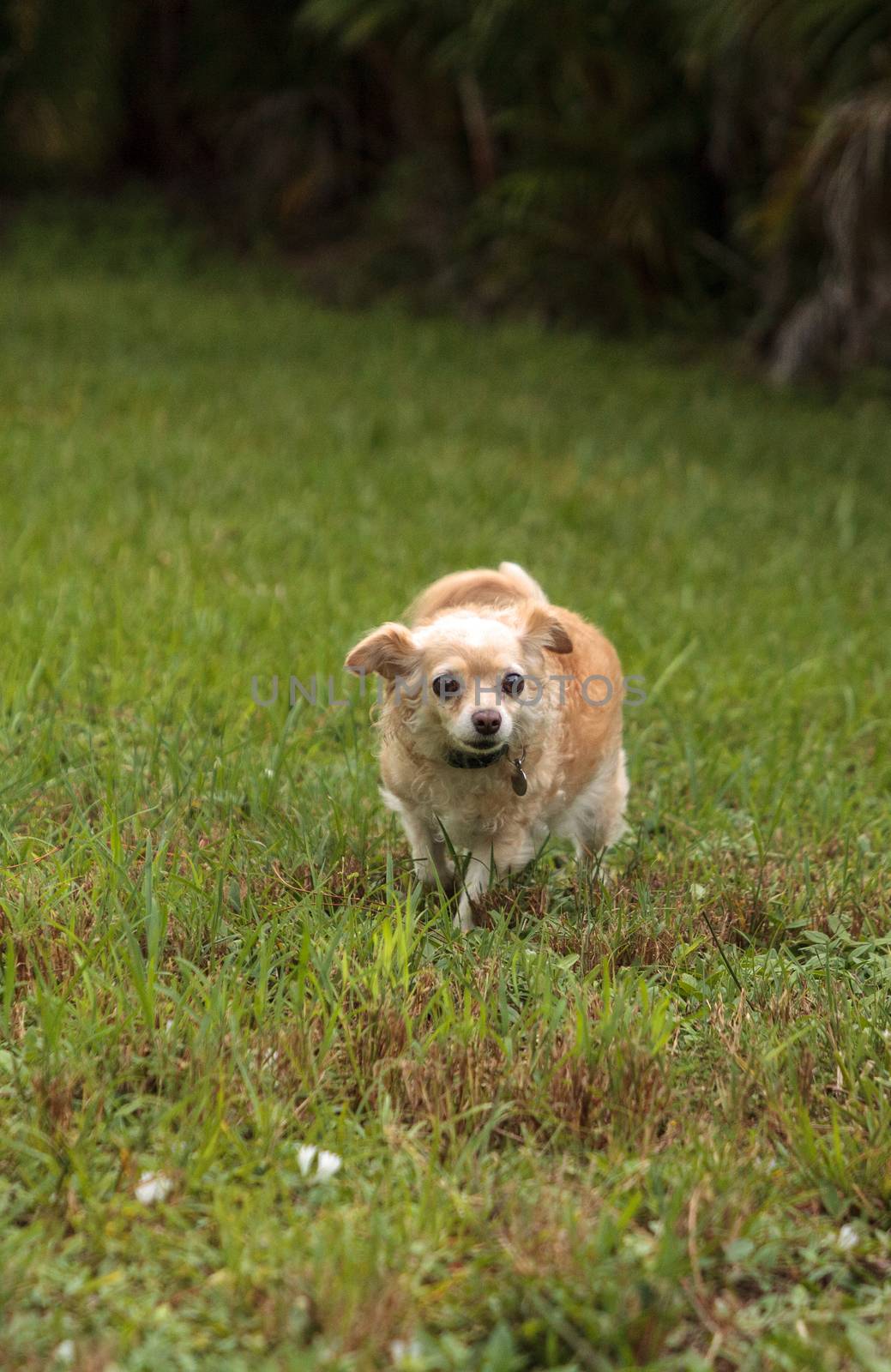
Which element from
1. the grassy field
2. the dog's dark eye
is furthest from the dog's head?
the grassy field

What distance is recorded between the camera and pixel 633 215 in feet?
40.2

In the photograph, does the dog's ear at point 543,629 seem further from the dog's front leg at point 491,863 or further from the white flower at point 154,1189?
the white flower at point 154,1189

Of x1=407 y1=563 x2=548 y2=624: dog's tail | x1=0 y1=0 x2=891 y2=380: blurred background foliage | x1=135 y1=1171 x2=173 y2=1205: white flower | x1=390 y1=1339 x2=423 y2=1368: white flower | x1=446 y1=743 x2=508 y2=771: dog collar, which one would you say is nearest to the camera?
x1=390 y1=1339 x2=423 y2=1368: white flower

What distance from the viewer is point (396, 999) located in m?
2.60

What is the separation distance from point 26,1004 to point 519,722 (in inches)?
45.3

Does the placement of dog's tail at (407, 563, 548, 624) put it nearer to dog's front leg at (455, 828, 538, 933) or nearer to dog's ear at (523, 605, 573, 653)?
dog's ear at (523, 605, 573, 653)

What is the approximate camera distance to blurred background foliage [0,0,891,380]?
995cm

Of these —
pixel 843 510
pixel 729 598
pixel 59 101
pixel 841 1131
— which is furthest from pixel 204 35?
pixel 841 1131

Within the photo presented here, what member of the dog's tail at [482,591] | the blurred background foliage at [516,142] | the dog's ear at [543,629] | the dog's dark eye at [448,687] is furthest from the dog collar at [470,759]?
the blurred background foliage at [516,142]

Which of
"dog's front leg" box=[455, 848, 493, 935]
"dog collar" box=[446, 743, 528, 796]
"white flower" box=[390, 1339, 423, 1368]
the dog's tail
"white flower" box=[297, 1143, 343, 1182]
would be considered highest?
the dog's tail

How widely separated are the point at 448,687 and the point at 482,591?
60 centimetres

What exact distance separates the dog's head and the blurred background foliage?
7.15 metres

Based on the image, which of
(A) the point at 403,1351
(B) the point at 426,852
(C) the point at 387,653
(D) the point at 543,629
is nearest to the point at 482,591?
(D) the point at 543,629

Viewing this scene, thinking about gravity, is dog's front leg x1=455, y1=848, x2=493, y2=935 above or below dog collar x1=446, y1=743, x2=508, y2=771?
below
